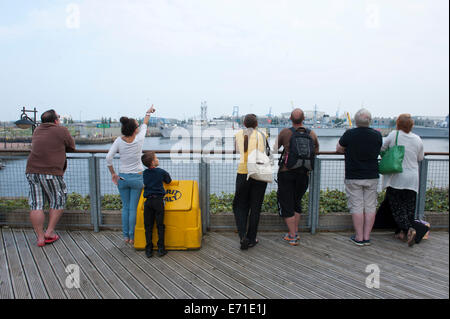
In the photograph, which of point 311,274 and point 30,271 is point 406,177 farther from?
point 30,271

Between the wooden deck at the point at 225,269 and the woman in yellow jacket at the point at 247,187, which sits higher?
the woman in yellow jacket at the point at 247,187

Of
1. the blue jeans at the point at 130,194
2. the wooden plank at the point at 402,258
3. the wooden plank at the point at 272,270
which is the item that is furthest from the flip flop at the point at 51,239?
the wooden plank at the point at 402,258

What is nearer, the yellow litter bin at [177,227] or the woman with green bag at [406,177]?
the yellow litter bin at [177,227]

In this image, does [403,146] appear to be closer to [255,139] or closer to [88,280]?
[255,139]

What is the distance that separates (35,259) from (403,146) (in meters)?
4.45

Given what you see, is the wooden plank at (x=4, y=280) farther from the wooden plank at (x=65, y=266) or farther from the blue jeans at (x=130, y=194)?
the blue jeans at (x=130, y=194)

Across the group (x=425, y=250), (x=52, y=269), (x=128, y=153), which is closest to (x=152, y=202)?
(x=128, y=153)

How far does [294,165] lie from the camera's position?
125 inches

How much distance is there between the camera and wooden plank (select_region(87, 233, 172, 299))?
2.40 meters

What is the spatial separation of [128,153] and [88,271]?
4.23 feet

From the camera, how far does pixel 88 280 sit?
256 cm

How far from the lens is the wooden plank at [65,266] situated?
92.9 inches

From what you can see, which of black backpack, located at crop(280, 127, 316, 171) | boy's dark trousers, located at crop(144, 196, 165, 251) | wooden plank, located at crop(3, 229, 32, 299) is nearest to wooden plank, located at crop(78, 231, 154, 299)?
boy's dark trousers, located at crop(144, 196, 165, 251)

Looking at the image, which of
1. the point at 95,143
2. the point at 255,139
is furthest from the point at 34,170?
the point at 95,143
